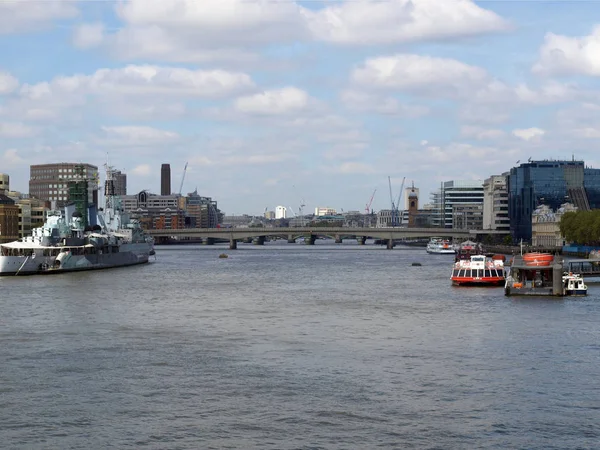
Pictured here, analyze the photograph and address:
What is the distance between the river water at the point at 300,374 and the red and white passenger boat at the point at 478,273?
706 inches

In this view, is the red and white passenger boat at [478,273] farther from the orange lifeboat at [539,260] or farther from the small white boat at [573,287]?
the small white boat at [573,287]

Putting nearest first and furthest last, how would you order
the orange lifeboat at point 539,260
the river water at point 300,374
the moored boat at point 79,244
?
the river water at point 300,374, the orange lifeboat at point 539,260, the moored boat at point 79,244

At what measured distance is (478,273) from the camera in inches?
3917

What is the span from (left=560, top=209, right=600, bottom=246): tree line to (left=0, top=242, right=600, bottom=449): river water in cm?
10299

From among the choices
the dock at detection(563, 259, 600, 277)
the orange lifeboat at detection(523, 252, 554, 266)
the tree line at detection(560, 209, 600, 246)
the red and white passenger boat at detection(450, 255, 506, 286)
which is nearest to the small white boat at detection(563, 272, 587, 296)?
the orange lifeboat at detection(523, 252, 554, 266)

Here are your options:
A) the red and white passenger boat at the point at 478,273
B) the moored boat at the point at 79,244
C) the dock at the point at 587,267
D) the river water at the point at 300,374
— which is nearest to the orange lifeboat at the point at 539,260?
the river water at the point at 300,374

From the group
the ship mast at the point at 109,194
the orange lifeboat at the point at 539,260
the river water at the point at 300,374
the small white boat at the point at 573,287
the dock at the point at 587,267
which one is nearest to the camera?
the river water at the point at 300,374

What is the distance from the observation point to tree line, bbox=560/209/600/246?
179m

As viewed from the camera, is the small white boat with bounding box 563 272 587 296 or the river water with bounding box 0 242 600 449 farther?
the small white boat with bounding box 563 272 587 296

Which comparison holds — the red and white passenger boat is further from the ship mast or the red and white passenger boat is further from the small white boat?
the ship mast

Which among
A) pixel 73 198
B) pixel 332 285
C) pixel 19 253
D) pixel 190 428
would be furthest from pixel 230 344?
pixel 73 198

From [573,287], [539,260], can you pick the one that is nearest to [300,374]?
[539,260]

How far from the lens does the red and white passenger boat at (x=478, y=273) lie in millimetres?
99062

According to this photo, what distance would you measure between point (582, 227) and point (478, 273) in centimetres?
9086
